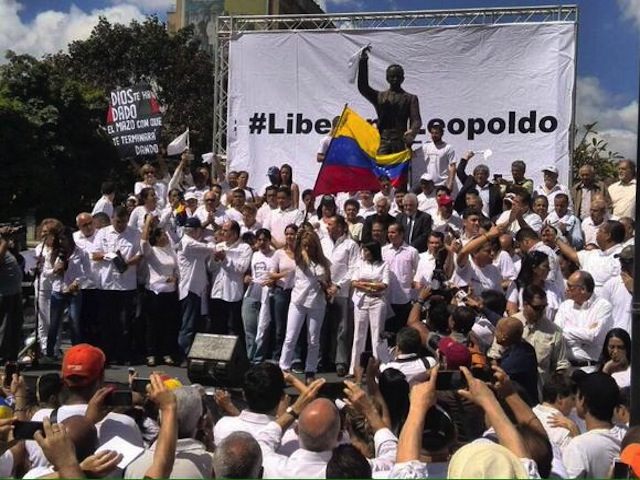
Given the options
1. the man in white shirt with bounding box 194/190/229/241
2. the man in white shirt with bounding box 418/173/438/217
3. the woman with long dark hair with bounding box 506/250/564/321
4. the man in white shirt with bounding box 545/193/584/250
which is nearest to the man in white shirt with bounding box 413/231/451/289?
the woman with long dark hair with bounding box 506/250/564/321

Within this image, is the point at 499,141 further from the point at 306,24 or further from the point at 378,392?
the point at 378,392

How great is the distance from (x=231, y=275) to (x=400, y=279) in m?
1.97

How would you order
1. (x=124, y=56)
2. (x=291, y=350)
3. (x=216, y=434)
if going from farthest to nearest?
(x=124, y=56), (x=291, y=350), (x=216, y=434)

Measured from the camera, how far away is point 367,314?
9.31 meters

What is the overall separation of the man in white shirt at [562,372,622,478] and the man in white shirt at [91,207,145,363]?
254 inches

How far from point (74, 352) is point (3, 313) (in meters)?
5.54

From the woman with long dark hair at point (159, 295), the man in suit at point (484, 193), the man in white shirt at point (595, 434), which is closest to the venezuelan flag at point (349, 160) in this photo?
the man in suit at point (484, 193)

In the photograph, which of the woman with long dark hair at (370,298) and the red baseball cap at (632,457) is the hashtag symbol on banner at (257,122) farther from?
the red baseball cap at (632,457)

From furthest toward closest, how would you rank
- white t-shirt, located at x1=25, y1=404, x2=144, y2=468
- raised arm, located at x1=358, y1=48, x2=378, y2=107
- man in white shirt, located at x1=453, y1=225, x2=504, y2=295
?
raised arm, located at x1=358, y1=48, x2=378, y2=107 → man in white shirt, located at x1=453, y1=225, x2=504, y2=295 → white t-shirt, located at x1=25, y1=404, x2=144, y2=468

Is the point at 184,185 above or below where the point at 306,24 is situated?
below

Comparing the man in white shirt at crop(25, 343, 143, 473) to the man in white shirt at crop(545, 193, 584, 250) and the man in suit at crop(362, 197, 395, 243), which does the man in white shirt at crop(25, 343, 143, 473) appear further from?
the man in white shirt at crop(545, 193, 584, 250)

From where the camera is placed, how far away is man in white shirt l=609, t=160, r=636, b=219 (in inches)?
431

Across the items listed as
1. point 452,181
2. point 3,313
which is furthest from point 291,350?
point 452,181

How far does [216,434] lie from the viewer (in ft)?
14.9
